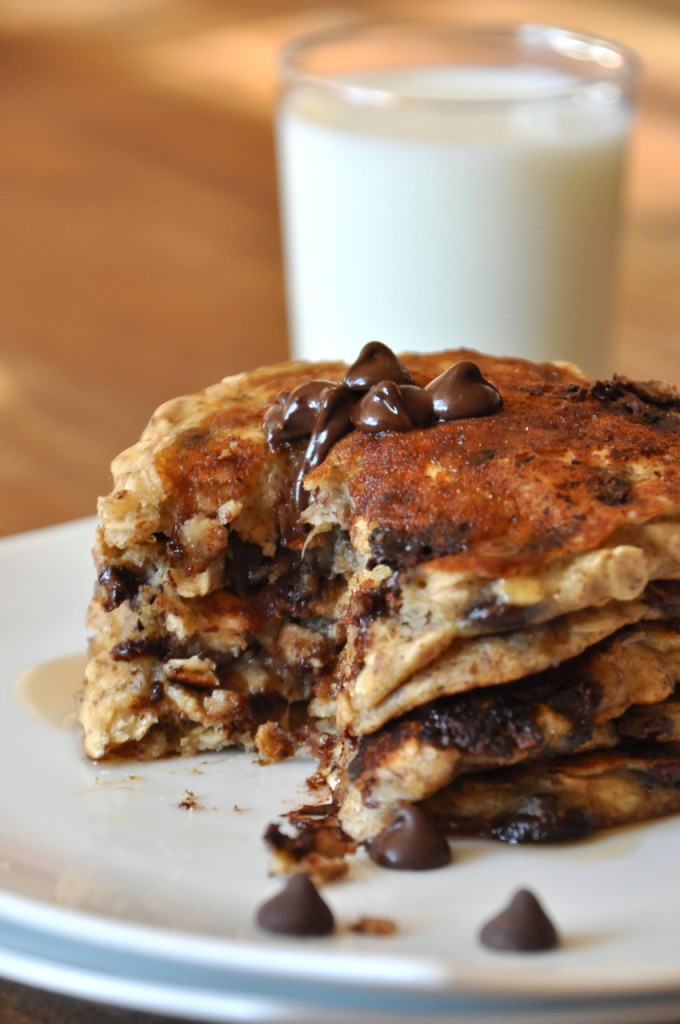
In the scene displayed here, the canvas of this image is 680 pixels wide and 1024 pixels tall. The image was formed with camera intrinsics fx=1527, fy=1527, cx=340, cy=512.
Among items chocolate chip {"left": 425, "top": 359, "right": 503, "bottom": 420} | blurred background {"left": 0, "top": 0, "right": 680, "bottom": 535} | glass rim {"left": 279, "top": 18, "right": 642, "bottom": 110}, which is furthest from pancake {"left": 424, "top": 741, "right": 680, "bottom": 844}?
glass rim {"left": 279, "top": 18, "right": 642, "bottom": 110}

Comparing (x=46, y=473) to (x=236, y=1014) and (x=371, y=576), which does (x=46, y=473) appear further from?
(x=236, y=1014)

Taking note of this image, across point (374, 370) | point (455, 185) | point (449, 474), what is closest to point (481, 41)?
point (455, 185)

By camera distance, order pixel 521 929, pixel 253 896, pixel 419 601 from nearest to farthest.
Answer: pixel 521 929 < pixel 253 896 < pixel 419 601

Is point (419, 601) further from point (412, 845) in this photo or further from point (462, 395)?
point (462, 395)

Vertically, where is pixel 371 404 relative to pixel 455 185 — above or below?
above

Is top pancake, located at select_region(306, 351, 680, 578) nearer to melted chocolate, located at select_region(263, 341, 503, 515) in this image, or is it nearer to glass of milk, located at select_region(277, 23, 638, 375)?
melted chocolate, located at select_region(263, 341, 503, 515)
